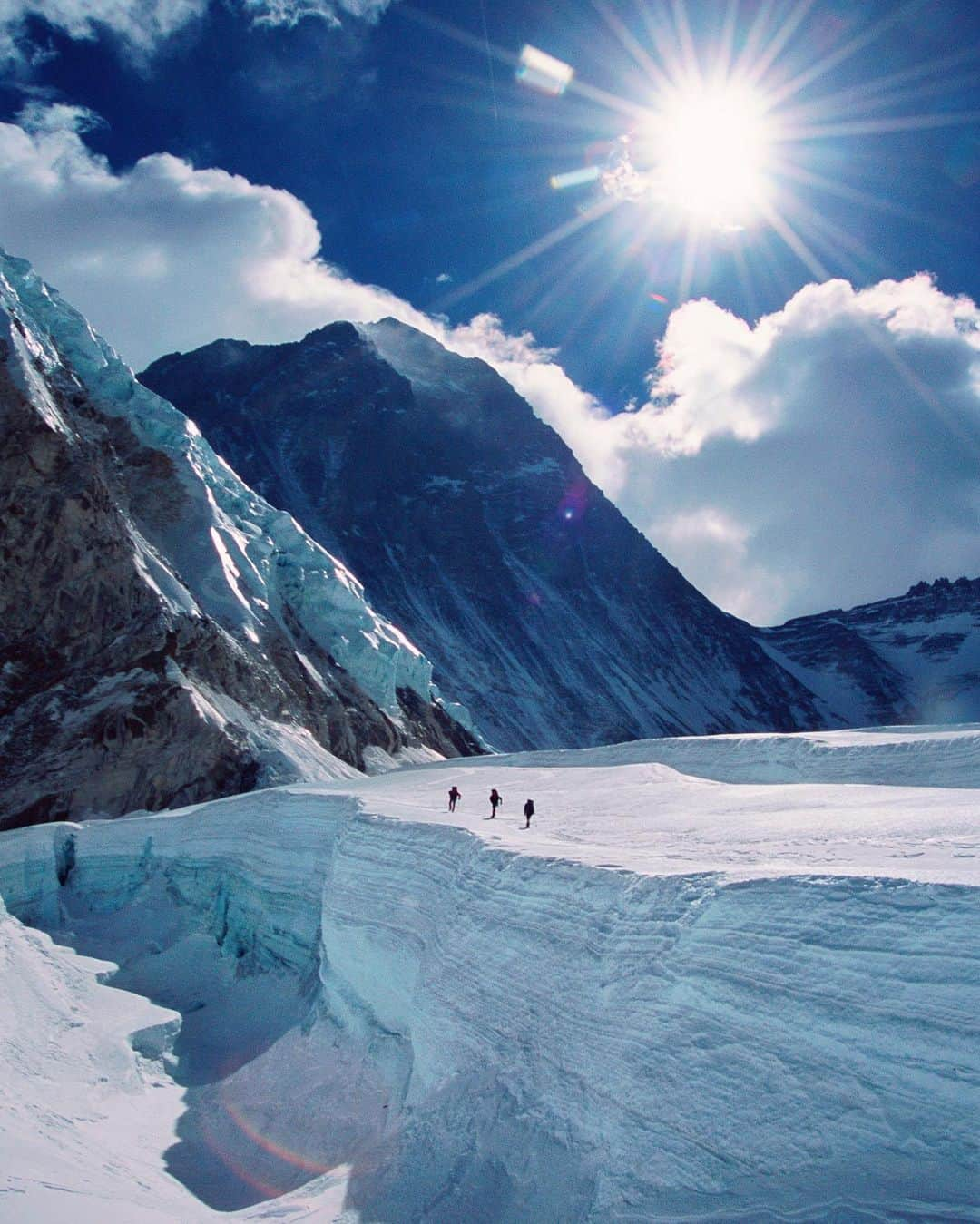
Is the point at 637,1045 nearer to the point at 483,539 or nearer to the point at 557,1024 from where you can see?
the point at 557,1024

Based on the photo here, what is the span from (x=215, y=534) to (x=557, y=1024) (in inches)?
2094

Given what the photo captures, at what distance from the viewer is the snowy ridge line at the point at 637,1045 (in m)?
7.15

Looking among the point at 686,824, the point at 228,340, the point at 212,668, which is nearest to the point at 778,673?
the point at 228,340

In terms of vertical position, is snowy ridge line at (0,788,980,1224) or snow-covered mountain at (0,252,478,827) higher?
snow-covered mountain at (0,252,478,827)

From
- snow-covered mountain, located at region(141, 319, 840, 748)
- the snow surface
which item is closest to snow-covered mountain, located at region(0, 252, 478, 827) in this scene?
the snow surface

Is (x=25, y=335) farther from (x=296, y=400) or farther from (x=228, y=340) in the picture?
(x=228, y=340)

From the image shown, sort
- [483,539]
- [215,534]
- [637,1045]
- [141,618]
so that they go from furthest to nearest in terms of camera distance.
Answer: [483,539], [215,534], [141,618], [637,1045]

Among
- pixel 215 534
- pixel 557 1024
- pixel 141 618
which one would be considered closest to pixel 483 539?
pixel 215 534

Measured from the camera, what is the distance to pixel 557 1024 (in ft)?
34.4

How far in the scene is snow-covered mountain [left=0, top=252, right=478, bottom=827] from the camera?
42.7m

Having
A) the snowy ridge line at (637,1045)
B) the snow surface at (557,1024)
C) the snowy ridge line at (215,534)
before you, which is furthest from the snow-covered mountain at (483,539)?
the snowy ridge line at (637,1045)

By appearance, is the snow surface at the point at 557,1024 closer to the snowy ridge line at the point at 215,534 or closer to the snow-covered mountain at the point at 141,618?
the snow-covered mountain at the point at 141,618

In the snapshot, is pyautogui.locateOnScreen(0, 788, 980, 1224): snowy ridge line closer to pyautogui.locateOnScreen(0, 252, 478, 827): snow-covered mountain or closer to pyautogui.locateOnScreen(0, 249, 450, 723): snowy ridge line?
pyautogui.locateOnScreen(0, 252, 478, 827): snow-covered mountain

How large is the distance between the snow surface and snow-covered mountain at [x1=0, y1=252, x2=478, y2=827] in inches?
825
